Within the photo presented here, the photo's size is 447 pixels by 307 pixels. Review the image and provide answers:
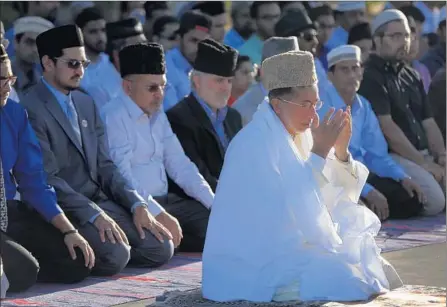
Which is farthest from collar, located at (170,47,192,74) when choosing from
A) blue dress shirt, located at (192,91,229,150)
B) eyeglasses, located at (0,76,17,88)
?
eyeglasses, located at (0,76,17,88)

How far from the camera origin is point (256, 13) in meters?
11.5

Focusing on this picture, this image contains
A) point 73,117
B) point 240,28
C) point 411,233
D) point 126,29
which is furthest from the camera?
point 240,28

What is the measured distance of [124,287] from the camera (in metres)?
6.36

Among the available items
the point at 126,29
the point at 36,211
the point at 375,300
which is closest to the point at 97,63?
the point at 126,29

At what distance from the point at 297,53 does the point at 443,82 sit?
5461 millimetres

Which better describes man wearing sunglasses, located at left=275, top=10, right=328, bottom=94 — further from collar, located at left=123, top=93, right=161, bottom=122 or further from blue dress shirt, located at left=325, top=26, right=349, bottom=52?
collar, located at left=123, top=93, right=161, bottom=122

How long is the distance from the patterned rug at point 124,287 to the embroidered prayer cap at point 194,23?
306 cm

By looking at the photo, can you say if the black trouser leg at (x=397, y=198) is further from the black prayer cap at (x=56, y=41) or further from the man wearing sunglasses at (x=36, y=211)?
the man wearing sunglasses at (x=36, y=211)

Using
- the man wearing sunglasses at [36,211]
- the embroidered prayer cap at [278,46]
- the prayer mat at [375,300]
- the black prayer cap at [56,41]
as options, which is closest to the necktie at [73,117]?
the black prayer cap at [56,41]

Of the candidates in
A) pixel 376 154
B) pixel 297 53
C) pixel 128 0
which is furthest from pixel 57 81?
pixel 128 0

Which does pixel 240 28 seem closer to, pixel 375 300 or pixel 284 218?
pixel 284 218

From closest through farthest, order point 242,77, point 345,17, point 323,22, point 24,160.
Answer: point 24,160 → point 242,77 → point 323,22 → point 345,17

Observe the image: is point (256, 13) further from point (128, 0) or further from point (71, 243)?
point (71, 243)

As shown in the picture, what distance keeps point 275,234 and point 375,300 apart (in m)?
0.53
